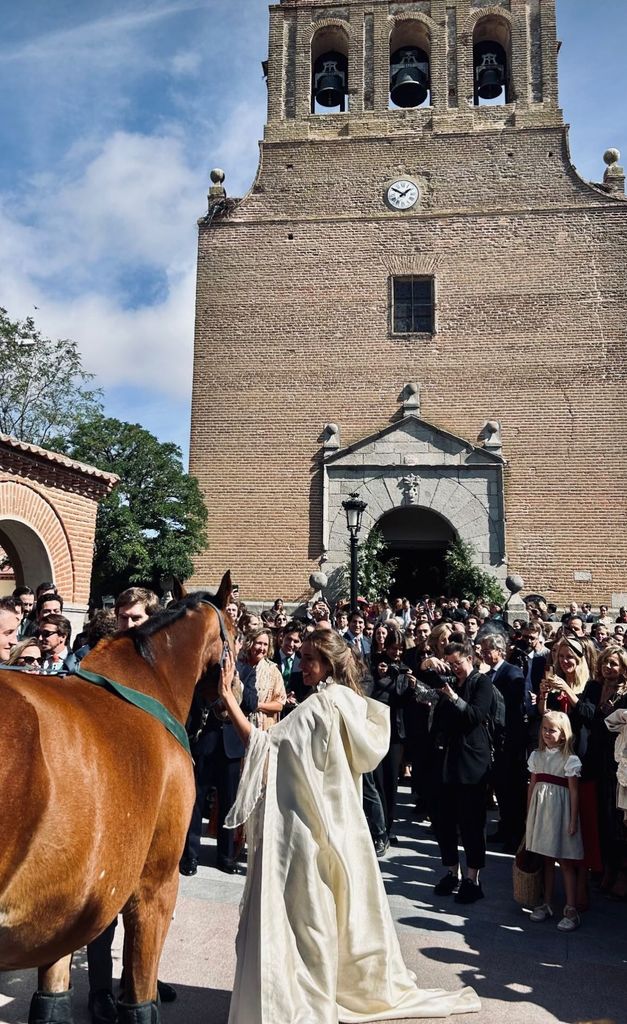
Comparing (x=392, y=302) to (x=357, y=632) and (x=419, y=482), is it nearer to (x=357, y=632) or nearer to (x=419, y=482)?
(x=419, y=482)

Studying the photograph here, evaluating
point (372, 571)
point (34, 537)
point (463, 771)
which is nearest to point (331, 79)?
point (372, 571)

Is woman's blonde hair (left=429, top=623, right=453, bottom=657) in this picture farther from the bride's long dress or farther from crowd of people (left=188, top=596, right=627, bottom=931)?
the bride's long dress

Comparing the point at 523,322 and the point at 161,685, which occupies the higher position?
the point at 523,322

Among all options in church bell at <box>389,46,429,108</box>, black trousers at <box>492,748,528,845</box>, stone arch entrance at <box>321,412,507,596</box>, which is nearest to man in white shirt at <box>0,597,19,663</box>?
black trousers at <box>492,748,528,845</box>

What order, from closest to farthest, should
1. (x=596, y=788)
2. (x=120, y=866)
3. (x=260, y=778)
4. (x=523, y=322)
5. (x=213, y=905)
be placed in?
(x=120, y=866)
(x=260, y=778)
(x=213, y=905)
(x=596, y=788)
(x=523, y=322)

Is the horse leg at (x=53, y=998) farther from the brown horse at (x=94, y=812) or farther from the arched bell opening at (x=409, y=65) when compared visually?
the arched bell opening at (x=409, y=65)

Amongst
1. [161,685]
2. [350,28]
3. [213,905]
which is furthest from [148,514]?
[350,28]

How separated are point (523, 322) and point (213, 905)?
1681 cm

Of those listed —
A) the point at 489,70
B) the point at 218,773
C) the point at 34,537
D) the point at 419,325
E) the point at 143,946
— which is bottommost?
the point at 143,946

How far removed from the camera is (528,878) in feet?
17.6

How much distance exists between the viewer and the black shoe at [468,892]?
5.53m

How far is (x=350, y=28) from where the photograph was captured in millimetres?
20828

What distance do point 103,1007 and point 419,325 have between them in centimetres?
1785

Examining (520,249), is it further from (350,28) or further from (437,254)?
(350,28)
